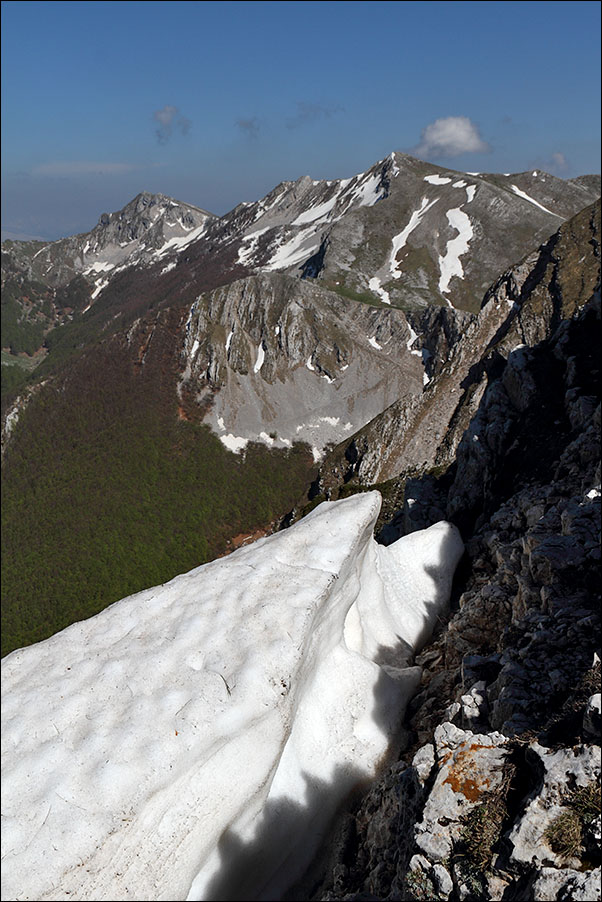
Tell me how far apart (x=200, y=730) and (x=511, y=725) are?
4.64m

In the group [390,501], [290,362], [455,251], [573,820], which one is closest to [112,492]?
[290,362]

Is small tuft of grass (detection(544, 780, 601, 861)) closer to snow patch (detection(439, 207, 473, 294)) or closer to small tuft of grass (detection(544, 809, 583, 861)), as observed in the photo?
small tuft of grass (detection(544, 809, 583, 861))

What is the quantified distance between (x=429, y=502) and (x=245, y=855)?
2022cm

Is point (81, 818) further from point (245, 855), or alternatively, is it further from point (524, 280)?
point (524, 280)

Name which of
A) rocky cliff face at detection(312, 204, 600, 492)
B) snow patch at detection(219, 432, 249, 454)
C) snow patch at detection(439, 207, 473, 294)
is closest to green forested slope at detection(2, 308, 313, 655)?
snow patch at detection(219, 432, 249, 454)

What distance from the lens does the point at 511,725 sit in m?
7.76

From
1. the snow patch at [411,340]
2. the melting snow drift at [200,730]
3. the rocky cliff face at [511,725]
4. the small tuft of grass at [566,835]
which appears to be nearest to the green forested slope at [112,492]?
the snow patch at [411,340]

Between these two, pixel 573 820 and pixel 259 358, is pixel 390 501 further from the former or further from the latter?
pixel 259 358

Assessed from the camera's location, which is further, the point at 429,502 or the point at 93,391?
the point at 93,391

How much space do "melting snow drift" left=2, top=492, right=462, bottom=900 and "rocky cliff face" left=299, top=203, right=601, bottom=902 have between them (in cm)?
107

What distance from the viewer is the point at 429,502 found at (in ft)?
86.8

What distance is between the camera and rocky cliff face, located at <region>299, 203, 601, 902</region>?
5.55m

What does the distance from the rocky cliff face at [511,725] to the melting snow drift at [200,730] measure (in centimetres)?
107

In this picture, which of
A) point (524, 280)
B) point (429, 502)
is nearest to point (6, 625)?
point (429, 502)
